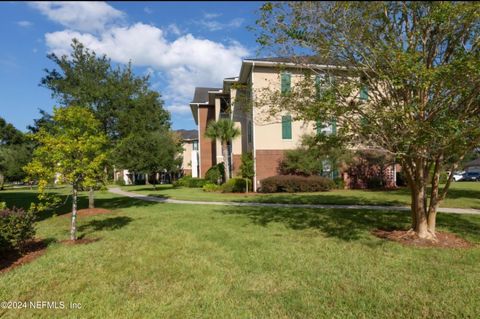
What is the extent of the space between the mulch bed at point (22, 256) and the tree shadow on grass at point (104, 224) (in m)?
1.31

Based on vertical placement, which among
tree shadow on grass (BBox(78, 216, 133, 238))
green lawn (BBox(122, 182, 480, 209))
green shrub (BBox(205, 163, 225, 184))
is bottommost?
tree shadow on grass (BBox(78, 216, 133, 238))

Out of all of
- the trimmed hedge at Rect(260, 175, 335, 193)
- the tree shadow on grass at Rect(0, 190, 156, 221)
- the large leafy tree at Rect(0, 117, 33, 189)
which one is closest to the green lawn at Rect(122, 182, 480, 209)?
the trimmed hedge at Rect(260, 175, 335, 193)

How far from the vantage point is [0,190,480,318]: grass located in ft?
13.6

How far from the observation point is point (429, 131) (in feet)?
19.5

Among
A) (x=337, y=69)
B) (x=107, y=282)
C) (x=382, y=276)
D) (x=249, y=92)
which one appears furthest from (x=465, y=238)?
(x=107, y=282)

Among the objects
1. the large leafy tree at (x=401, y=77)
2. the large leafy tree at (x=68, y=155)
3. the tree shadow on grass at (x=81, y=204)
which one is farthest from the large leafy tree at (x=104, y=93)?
the large leafy tree at (x=401, y=77)

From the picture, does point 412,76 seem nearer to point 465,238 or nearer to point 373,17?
point 373,17

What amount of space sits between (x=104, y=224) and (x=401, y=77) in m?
9.33

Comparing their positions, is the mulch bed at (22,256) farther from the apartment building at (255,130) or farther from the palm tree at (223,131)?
the palm tree at (223,131)

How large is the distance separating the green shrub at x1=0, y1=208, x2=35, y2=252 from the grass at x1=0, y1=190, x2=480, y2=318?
61 cm

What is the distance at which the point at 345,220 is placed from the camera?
1038 centimetres

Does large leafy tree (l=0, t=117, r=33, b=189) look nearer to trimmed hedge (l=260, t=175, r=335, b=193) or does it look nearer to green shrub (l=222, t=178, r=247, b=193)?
green shrub (l=222, t=178, r=247, b=193)

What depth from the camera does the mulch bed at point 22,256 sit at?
20.2ft

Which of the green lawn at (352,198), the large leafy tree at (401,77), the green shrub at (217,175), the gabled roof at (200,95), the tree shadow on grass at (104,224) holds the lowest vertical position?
the tree shadow on grass at (104,224)
